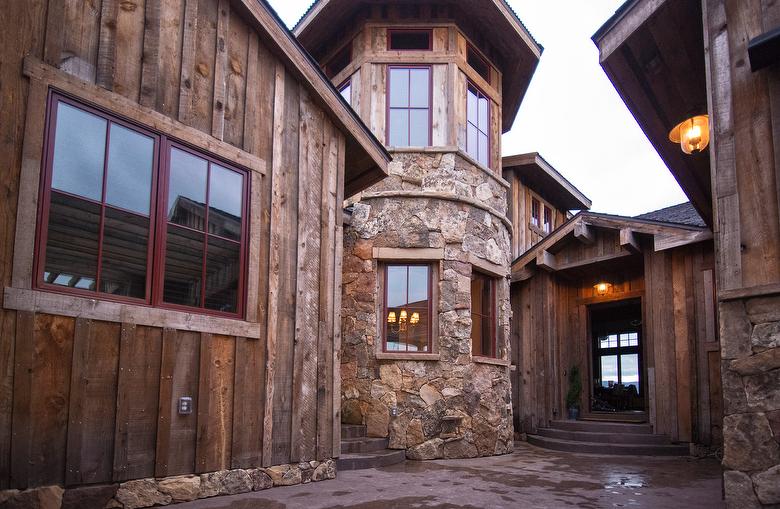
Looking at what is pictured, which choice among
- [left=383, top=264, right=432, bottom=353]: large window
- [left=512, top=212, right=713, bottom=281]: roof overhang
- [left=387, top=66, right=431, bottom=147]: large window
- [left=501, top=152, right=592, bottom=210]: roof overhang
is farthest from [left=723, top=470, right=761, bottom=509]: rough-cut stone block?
[left=501, top=152, right=592, bottom=210]: roof overhang

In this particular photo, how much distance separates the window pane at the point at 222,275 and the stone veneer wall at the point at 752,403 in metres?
3.83

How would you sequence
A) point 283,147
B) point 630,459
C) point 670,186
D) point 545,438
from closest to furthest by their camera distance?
1. point 283,147
2. point 630,459
3. point 545,438
4. point 670,186

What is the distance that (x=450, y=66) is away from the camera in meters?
10.1

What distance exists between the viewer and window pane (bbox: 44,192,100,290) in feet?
14.1

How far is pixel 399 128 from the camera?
10.1 metres

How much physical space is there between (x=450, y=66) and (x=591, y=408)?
25.2 ft

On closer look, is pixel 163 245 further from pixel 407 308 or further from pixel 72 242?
pixel 407 308

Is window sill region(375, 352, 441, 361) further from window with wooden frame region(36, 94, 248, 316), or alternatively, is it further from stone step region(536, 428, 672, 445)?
window with wooden frame region(36, 94, 248, 316)

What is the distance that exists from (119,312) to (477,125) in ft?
24.3

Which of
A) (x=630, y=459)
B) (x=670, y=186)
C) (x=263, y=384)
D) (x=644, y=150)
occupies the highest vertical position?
(x=644, y=150)

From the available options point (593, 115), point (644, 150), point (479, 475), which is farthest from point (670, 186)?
point (479, 475)

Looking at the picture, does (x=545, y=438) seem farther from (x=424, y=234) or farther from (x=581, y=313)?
(x=424, y=234)

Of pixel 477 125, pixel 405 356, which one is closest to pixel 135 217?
pixel 405 356

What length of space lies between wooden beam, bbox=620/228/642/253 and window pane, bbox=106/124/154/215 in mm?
8221
